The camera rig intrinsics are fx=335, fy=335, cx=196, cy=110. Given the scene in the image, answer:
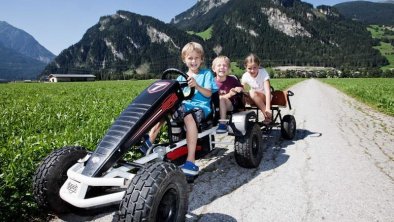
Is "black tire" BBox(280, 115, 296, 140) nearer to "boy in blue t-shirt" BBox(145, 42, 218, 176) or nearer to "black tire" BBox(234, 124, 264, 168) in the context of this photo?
"black tire" BBox(234, 124, 264, 168)

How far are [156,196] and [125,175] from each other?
594 mm

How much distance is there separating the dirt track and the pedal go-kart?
511mm

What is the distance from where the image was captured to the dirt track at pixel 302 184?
3732 mm

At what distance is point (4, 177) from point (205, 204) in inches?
92.3

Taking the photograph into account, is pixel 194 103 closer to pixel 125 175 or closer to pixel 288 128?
pixel 125 175

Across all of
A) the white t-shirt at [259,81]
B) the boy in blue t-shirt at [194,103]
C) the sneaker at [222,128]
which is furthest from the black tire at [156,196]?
the white t-shirt at [259,81]

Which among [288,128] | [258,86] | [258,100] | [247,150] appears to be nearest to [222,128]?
[247,150]

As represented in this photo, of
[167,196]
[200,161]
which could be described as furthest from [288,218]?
[200,161]

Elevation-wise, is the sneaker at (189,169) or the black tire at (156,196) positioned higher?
the black tire at (156,196)

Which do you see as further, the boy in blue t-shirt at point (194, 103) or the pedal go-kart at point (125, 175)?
the boy in blue t-shirt at point (194, 103)

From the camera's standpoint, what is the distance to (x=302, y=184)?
4.68 metres

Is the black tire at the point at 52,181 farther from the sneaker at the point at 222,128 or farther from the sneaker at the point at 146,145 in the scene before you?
the sneaker at the point at 222,128

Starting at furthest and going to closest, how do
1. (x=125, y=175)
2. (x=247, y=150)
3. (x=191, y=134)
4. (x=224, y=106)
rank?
(x=224, y=106) → (x=247, y=150) → (x=191, y=134) → (x=125, y=175)

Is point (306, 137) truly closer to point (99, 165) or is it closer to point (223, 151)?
point (223, 151)
